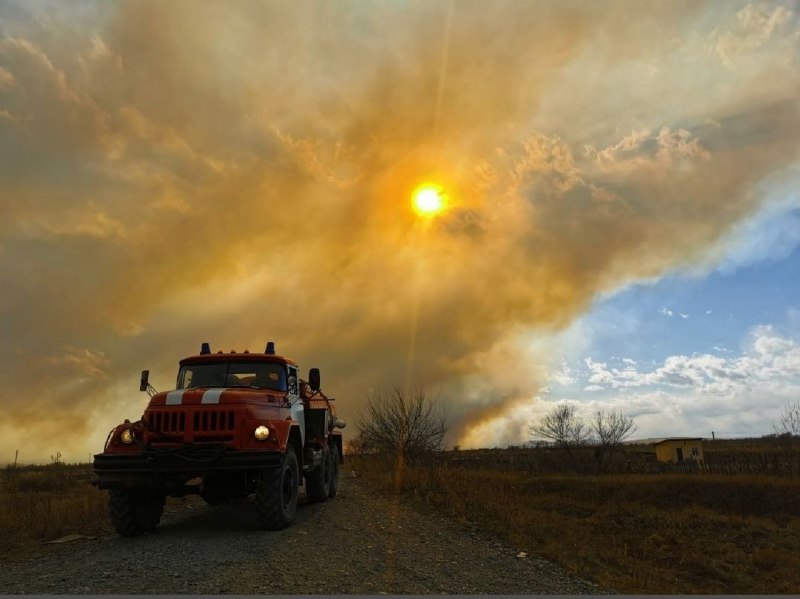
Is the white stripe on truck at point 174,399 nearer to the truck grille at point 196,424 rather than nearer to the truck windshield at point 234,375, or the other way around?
the truck grille at point 196,424

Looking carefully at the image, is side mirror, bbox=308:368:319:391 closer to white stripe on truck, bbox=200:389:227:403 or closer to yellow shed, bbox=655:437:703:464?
white stripe on truck, bbox=200:389:227:403

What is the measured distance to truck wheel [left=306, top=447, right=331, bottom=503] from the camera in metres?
12.6

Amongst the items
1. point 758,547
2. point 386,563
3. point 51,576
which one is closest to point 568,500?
point 758,547

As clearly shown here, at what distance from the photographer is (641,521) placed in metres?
29.1

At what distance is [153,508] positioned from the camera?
9.66m

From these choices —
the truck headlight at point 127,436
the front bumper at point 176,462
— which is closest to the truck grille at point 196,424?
the front bumper at point 176,462

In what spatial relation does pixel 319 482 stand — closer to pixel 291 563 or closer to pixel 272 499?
pixel 272 499

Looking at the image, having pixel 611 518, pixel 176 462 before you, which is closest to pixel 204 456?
pixel 176 462

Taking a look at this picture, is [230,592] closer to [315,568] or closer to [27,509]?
[315,568]

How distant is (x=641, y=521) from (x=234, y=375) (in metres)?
26.9

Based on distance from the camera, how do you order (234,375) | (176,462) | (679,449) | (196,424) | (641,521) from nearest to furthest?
(176,462) < (196,424) < (234,375) < (641,521) < (679,449)

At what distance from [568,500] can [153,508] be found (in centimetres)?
3378

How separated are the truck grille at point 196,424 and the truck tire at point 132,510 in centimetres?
124

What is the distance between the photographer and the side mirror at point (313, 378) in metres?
12.2
